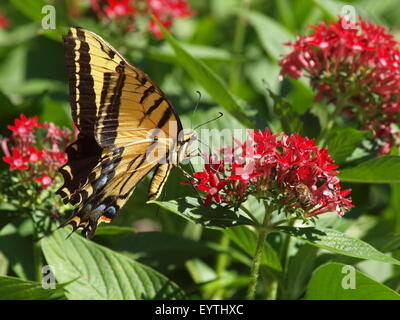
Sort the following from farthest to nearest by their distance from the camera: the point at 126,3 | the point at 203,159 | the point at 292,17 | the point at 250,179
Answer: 1. the point at 292,17
2. the point at 126,3
3. the point at 203,159
4. the point at 250,179

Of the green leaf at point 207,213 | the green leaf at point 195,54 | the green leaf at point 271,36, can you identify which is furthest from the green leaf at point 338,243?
the green leaf at point 195,54

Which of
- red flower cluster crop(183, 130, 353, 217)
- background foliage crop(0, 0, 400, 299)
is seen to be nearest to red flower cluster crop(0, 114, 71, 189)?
background foliage crop(0, 0, 400, 299)

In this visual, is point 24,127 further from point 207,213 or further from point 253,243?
point 253,243

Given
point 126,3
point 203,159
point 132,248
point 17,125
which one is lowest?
point 132,248

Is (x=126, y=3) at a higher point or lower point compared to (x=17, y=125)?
higher

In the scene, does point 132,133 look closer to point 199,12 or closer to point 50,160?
point 50,160

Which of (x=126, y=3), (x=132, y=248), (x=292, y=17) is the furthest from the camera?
(x=292, y=17)

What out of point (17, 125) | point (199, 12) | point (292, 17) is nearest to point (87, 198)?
point (17, 125)

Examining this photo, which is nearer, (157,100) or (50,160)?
(157,100)
